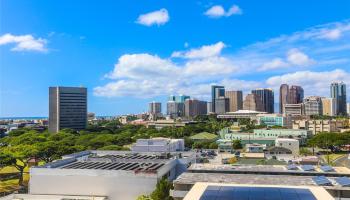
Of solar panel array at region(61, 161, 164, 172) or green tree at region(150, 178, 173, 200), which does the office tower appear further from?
green tree at region(150, 178, 173, 200)

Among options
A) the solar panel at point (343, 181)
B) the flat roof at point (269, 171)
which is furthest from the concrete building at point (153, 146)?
the solar panel at point (343, 181)

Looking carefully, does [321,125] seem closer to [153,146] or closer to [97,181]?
[153,146]

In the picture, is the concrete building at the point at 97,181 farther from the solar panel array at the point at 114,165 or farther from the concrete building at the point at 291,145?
the concrete building at the point at 291,145

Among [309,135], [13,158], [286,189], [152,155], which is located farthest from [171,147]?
[309,135]

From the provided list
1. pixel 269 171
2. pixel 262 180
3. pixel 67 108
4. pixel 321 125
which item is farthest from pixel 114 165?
pixel 67 108

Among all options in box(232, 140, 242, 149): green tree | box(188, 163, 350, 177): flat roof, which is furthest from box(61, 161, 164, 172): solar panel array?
box(232, 140, 242, 149): green tree

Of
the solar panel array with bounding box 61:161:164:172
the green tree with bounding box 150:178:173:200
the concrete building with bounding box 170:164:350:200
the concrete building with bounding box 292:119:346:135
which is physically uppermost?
the concrete building with bounding box 292:119:346:135

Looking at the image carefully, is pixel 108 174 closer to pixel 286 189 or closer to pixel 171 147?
pixel 286 189
